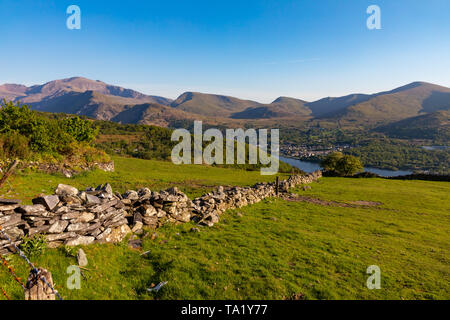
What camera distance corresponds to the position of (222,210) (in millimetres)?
18328

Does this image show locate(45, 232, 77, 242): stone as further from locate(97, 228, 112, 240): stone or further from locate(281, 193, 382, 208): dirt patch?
locate(281, 193, 382, 208): dirt patch

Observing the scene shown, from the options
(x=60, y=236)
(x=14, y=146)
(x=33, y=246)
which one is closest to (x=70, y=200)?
(x=60, y=236)

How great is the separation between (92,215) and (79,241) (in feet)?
4.49

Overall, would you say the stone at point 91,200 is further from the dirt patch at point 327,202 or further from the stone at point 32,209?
the dirt patch at point 327,202

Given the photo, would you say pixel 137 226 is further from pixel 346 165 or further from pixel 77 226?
pixel 346 165

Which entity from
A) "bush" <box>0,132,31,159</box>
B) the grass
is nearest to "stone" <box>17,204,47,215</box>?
the grass

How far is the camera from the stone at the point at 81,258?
801cm

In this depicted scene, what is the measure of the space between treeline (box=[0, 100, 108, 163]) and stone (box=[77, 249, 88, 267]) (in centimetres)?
2583

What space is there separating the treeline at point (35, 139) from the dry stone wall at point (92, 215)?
75.3 feet

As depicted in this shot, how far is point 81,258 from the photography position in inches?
321

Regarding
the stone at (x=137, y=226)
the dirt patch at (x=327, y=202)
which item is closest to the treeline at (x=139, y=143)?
the dirt patch at (x=327, y=202)
